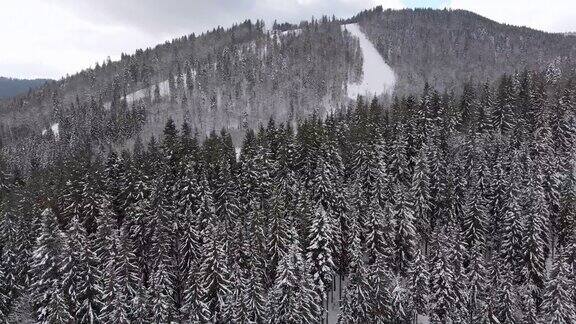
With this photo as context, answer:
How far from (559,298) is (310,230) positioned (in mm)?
24659

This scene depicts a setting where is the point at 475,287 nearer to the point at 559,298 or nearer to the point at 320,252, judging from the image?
the point at 559,298

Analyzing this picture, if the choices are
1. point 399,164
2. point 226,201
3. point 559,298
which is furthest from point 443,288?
point 226,201

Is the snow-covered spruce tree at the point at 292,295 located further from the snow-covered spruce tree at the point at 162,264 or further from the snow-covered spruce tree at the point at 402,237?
the snow-covered spruce tree at the point at 402,237

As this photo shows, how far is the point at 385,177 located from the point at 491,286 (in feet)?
77.9

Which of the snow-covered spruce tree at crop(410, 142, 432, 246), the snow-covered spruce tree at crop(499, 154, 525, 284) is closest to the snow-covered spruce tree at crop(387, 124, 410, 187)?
the snow-covered spruce tree at crop(410, 142, 432, 246)

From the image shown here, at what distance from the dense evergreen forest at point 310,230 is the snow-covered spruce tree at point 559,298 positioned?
0.63ft

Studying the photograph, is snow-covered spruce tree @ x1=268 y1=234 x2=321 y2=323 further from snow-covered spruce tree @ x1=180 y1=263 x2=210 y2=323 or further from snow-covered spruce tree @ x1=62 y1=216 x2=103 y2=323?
snow-covered spruce tree @ x1=62 y1=216 x2=103 y2=323

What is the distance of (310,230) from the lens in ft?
156

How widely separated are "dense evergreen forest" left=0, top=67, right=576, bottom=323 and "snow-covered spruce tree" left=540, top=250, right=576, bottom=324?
191 mm

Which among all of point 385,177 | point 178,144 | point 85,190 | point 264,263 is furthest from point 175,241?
point 385,177

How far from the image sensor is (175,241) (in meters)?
51.7

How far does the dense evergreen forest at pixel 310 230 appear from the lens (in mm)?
40938

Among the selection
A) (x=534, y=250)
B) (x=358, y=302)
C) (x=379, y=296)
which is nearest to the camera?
(x=358, y=302)

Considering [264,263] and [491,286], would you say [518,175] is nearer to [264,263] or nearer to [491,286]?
[491,286]
